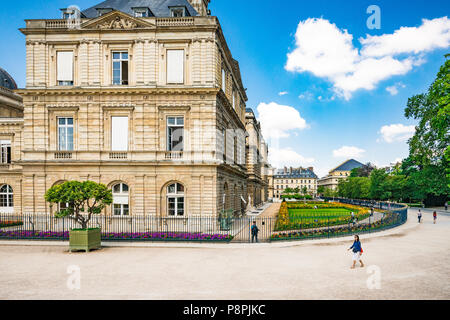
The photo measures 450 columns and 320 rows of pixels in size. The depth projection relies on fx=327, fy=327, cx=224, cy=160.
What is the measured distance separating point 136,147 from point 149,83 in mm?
5292

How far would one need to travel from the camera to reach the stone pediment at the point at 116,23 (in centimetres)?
2648

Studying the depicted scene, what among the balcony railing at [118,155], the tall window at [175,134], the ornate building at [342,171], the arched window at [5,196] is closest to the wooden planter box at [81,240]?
the balcony railing at [118,155]

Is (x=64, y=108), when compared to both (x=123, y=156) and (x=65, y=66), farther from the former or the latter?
(x=123, y=156)

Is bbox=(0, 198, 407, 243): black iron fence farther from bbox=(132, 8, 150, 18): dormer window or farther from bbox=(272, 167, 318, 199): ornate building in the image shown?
bbox=(272, 167, 318, 199): ornate building

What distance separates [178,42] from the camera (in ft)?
87.1

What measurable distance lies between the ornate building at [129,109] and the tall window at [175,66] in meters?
0.08

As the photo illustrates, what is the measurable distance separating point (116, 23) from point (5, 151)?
1969 centimetres

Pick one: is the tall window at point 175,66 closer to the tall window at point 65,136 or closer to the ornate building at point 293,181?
the tall window at point 65,136

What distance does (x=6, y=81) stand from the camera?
149ft

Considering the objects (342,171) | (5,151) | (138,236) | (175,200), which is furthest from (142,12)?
(342,171)

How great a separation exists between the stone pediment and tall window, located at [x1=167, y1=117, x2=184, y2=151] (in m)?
7.77

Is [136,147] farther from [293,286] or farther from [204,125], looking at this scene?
[293,286]

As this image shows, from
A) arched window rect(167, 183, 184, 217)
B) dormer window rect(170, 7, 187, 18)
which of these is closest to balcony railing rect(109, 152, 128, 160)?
arched window rect(167, 183, 184, 217)
